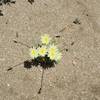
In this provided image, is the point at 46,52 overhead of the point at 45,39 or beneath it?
beneath

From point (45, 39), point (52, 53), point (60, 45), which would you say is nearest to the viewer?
point (52, 53)

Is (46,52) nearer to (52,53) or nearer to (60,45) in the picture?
(52,53)

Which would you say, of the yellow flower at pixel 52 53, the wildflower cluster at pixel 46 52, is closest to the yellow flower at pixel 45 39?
the wildflower cluster at pixel 46 52

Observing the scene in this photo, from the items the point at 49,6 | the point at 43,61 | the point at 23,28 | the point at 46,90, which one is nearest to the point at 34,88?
the point at 46,90

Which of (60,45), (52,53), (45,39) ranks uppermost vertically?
(45,39)

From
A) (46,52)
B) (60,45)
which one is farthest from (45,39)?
(60,45)

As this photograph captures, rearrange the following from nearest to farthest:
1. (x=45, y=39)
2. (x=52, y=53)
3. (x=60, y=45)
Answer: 1. (x=52, y=53)
2. (x=45, y=39)
3. (x=60, y=45)

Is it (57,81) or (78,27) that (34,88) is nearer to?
(57,81)
